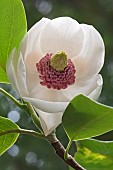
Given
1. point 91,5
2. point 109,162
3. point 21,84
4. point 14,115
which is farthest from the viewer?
point 91,5

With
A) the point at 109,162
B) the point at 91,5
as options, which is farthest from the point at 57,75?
the point at 91,5

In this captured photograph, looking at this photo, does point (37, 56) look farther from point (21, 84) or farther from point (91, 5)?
point (91, 5)

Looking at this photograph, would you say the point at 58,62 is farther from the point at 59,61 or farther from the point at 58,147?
the point at 58,147

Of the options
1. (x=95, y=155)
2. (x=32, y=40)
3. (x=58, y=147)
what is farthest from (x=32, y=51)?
(x=95, y=155)

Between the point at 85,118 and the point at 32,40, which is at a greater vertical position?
the point at 32,40

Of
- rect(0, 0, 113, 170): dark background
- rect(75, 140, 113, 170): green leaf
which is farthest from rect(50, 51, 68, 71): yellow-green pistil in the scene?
rect(0, 0, 113, 170): dark background

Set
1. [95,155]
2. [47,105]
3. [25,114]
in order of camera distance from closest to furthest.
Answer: [47,105] < [95,155] < [25,114]
